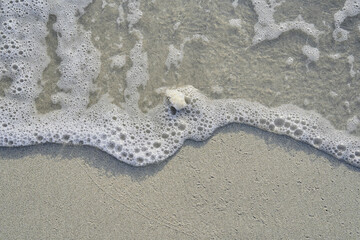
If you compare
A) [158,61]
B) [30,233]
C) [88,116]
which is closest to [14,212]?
[30,233]

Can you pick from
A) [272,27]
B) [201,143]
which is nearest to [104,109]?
[201,143]

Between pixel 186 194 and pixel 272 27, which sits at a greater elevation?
pixel 272 27

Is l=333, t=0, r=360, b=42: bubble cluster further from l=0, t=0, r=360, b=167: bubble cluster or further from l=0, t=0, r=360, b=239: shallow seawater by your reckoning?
l=0, t=0, r=360, b=167: bubble cluster

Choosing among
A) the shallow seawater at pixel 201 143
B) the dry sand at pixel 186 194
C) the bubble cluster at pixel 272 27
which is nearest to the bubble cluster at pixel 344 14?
the shallow seawater at pixel 201 143

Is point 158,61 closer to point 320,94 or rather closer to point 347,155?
point 320,94

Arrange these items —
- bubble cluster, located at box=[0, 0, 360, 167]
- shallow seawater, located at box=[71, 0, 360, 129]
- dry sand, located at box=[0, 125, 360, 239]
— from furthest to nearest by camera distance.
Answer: shallow seawater, located at box=[71, 0, 360, 129], bubble cluster, located at box=[0, 0, 360, 167], dry sand, located at box=[0, 125, 360, 239]

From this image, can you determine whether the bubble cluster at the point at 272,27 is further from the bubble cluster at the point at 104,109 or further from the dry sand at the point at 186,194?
the dry sand at the point at 186,194

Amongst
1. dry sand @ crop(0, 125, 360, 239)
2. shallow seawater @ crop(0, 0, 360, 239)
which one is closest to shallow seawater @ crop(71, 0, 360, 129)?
shallow seawater @ crop(0, 0, 360, 239)

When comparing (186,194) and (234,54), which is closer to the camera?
(186,194)

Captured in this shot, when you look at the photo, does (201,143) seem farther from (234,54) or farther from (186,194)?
(234,54)

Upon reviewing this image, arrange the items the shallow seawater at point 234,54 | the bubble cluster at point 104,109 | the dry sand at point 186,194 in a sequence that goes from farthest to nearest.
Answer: the shallow seawater at point 234,54 < the bubble cluster at point 104,109 < the dry sand at point 186,194
